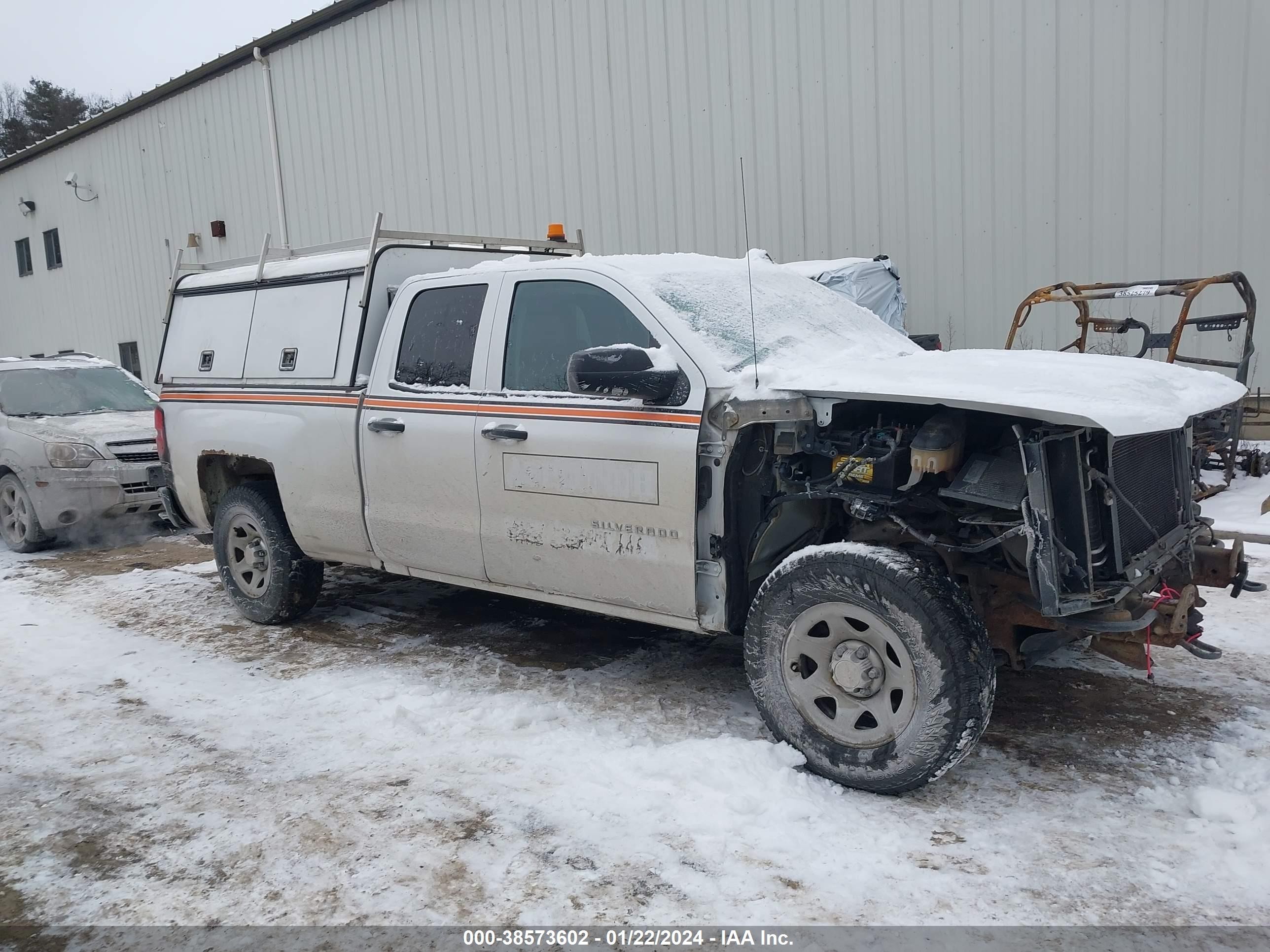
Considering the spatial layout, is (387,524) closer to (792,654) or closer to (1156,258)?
(792,654)

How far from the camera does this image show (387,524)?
505 centimetres

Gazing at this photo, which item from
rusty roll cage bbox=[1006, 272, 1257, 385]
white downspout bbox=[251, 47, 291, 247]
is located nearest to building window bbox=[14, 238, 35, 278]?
white downspout bbox=[251, 47, 291, 247]

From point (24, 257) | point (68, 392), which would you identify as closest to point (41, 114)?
point (24, 257)

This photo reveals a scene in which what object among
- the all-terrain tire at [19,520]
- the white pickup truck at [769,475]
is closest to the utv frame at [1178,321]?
the white pickup truck at [769,475]

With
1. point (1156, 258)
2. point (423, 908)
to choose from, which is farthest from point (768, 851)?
point (1156, 258)

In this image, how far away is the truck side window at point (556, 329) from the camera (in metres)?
4.22

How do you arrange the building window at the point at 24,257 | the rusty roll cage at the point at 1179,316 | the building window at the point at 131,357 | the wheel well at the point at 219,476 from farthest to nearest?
the building window at the point at 24,257, the building window at the point at 131,357, the rusty roll cage at the point at 1179,316, the wheel well at the point at 219,476

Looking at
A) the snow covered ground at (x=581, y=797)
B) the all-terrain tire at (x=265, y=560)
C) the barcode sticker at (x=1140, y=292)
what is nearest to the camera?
the snow covered ground at (x=581, y=797)

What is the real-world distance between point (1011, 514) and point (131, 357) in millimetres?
21855

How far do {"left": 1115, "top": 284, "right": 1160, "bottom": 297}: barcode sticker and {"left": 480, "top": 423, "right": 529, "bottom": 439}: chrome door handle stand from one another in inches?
229

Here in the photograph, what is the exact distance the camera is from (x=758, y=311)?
444 cm

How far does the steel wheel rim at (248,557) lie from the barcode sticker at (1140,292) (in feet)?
22.3

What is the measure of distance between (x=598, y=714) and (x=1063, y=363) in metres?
2.40

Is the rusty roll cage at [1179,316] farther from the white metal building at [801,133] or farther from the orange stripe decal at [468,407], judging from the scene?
the orange stripe decal at [468,407]
